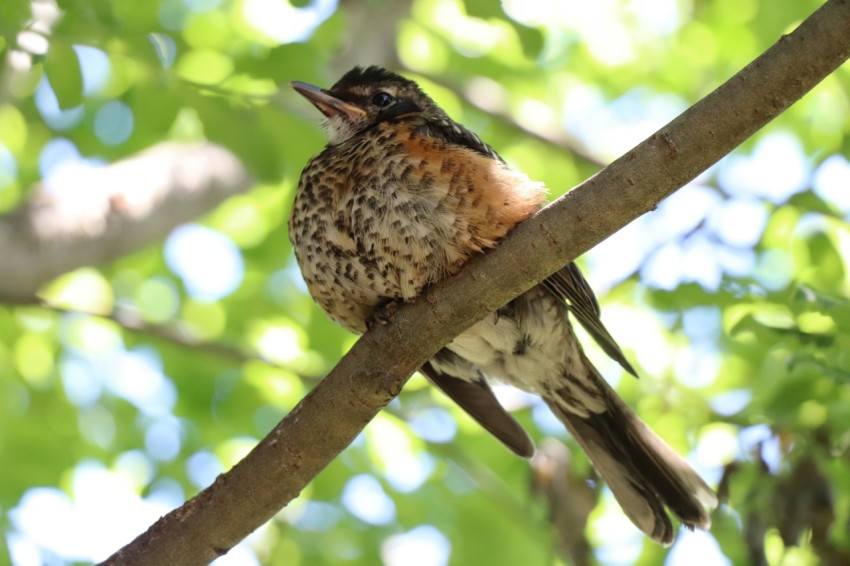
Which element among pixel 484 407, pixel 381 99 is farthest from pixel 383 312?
pixel 381 99

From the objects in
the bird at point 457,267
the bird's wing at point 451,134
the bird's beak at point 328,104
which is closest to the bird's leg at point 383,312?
the bird at point 457,267

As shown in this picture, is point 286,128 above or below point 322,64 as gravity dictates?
below

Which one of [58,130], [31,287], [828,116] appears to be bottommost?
[31,287]

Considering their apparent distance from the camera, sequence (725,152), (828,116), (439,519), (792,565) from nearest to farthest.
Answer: (725,152) → (792,565) → (439,519) → (828,116)

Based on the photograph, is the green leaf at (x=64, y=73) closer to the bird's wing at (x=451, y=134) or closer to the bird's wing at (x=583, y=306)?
the bird's wing at (x=451, y=134)

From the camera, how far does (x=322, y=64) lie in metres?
4.34

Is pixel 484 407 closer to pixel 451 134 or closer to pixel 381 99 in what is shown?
pixel 451 134

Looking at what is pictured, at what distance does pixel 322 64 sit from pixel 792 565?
127 inches

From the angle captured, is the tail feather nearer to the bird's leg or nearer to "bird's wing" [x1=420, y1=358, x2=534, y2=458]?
"bird's wing" [x1=420, y1=358, x2=534, y2=458]

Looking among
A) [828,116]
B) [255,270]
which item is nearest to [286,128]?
[255,270]

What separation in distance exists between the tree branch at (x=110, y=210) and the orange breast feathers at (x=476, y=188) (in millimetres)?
1345

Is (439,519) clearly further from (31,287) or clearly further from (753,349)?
(31,287)

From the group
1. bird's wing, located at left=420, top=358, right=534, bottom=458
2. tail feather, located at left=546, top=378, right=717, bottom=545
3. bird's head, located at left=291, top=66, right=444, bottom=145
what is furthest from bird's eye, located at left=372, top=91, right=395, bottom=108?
tail feather, located at left=546, top=378, right=717, bottom=545

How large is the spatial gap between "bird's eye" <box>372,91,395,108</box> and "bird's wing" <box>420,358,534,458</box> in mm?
1206
